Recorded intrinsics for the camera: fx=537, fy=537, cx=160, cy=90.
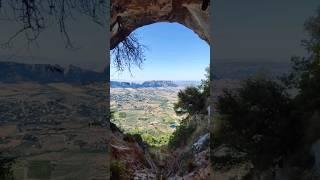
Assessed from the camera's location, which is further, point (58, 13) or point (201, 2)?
point (201, 2)

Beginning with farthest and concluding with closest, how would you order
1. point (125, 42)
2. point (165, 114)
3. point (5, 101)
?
point (165, 114), point (125, 42), point (5, 101)

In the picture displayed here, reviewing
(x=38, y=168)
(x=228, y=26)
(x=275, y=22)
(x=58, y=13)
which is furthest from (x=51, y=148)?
(x=275, y=22)

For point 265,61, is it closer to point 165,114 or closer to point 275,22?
point 275,22

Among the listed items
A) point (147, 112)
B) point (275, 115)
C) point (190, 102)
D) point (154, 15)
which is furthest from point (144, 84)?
point (275, 115)

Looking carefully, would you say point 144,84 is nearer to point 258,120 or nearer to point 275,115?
point 258,120

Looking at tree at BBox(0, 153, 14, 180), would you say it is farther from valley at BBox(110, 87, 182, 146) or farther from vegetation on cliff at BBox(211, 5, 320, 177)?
valley at BBox(110, 87, 182, 146)

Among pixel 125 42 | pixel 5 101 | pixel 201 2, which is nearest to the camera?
pixel 5 101
